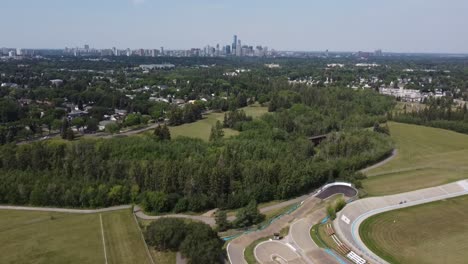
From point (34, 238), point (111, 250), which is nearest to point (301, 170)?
point (111, 250)

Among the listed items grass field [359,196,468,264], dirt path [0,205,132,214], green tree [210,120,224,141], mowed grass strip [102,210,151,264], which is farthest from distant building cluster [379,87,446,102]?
mowed grass strip [102,210,151,264]

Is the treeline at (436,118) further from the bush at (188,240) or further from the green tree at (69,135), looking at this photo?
the green tree at (69,135)

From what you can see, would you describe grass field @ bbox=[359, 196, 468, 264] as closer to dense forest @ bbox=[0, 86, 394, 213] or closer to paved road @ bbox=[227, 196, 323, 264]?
paved road @ bbox=[227, 196, 323, 264]

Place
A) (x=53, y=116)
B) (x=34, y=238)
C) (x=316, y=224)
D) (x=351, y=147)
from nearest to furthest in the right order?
(x=34, y=238) → (x=316, y=224) → (x=351, y=147) → (x=53, y=116)

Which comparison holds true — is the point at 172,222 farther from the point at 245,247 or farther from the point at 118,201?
the point at 118,201

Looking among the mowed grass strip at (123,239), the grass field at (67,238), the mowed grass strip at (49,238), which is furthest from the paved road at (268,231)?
the mowed grass strip at (49,238)

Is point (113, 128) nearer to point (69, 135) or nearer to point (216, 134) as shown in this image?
point (69, 135)

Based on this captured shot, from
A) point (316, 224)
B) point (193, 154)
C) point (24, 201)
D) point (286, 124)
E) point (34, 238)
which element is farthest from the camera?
point (286, 124)
